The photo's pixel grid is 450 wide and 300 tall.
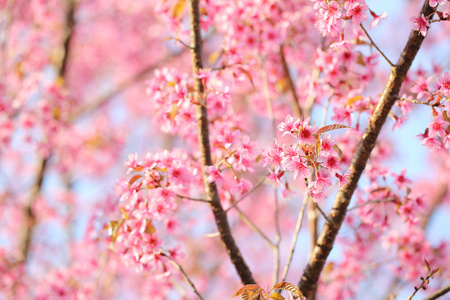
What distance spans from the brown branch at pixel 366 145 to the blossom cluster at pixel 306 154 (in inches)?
18.8

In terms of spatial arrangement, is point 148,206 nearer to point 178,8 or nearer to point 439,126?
point 178,8

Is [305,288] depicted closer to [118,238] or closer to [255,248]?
[118,238]

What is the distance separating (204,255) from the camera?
8.71 meters

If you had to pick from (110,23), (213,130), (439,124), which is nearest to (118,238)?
(213,130)

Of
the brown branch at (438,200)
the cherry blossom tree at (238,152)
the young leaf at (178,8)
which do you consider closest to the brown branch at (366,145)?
the cherry blossom tree at (238,152)

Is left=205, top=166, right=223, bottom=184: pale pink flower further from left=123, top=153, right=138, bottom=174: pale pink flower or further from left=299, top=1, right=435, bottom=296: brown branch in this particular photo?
left=299, top=1, right=435, bottom=296: brown branch

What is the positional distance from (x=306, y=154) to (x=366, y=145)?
0.62m

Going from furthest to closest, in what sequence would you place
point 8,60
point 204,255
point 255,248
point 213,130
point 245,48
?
point 255,248
point 204,255
point 8,60
point 245,48
point 213,130

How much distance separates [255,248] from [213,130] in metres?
7.95

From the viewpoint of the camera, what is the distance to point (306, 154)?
6.04 ft

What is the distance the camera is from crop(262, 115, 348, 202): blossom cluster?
182 cm

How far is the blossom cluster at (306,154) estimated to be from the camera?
1.82 m

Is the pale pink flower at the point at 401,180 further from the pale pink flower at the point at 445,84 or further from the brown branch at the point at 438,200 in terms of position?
the brown branch at the point at 438,200

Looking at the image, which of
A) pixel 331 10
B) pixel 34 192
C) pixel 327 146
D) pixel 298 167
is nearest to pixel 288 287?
pixel 298 167
